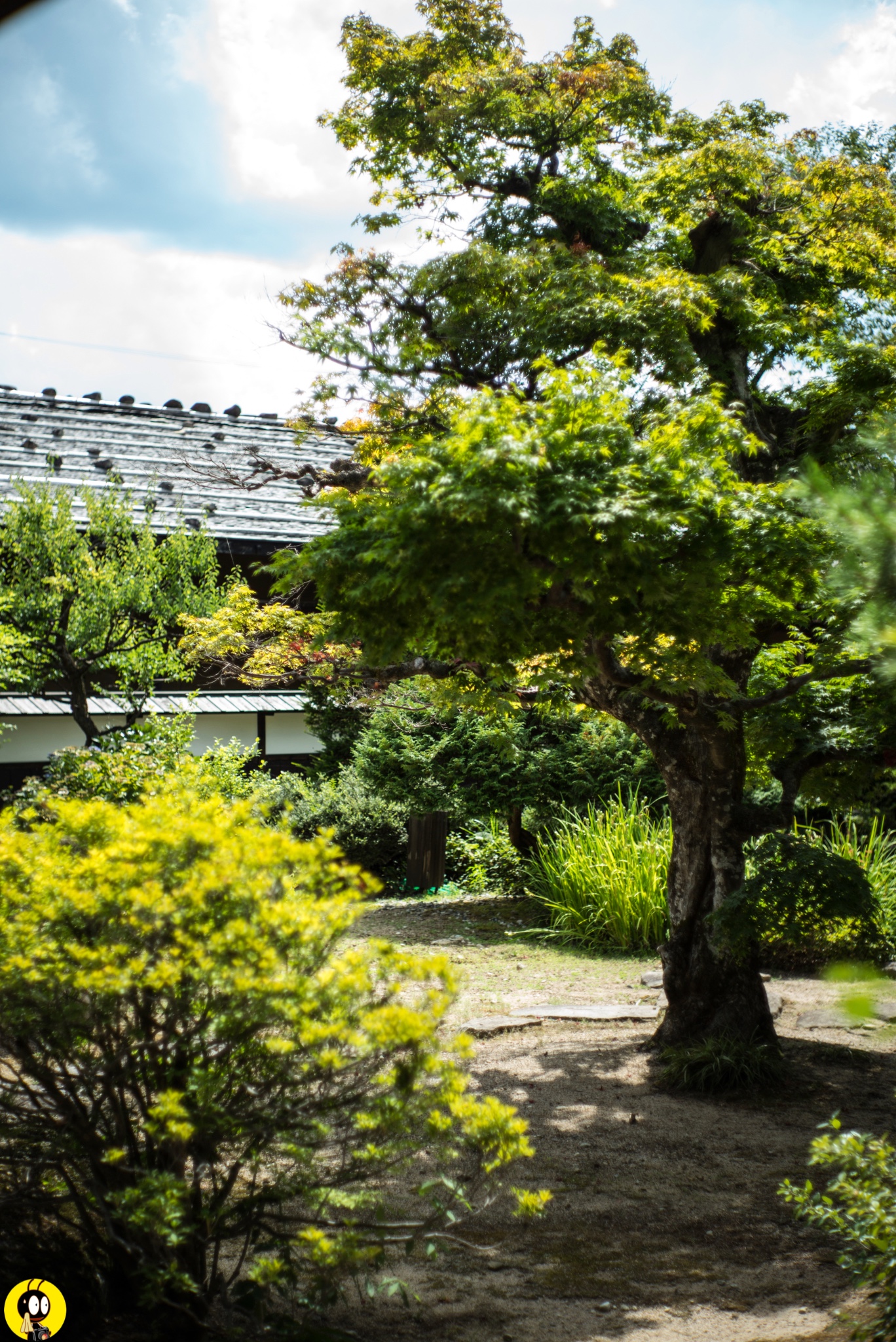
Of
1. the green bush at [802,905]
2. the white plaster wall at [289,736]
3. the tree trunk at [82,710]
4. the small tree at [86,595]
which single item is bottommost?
the green bush at [802,905]

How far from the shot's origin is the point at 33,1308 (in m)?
2.77

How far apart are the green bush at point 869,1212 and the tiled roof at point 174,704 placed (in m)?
6.62

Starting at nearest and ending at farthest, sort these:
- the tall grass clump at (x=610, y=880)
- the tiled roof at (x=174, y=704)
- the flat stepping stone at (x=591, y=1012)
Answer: the flat stepping stone at (x=591, y=1012) < the tall grass clump at (x=610, y=880) < the tiled roof at (x=174, y=704)

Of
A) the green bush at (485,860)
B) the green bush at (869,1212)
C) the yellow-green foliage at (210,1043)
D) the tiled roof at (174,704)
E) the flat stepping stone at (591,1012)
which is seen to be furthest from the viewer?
the green bush at (485,860)

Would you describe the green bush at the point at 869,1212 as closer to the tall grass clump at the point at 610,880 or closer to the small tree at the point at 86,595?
the tall grass clump at the point at 610,880

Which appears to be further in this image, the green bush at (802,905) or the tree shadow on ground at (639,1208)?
the green bush at (802,905)

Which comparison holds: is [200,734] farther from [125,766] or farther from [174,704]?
[125,766]

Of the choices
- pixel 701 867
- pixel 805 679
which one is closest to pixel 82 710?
pixel 701 867

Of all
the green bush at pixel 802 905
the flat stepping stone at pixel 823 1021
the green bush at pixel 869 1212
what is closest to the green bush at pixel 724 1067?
the green bush at pixel 802 905

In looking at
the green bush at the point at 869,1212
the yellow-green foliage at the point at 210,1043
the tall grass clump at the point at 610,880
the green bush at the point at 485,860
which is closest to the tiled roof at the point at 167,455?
the green bush at the point at 485,860

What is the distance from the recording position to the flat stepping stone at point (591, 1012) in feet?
23.6

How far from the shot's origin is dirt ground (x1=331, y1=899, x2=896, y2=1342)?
3.28m

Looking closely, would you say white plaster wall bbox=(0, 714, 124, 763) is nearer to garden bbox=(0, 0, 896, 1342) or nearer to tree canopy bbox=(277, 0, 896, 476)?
garden bbox=(0, 0, 896, 1342)

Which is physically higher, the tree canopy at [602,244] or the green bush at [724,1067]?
the tree canopy at [602,244]
